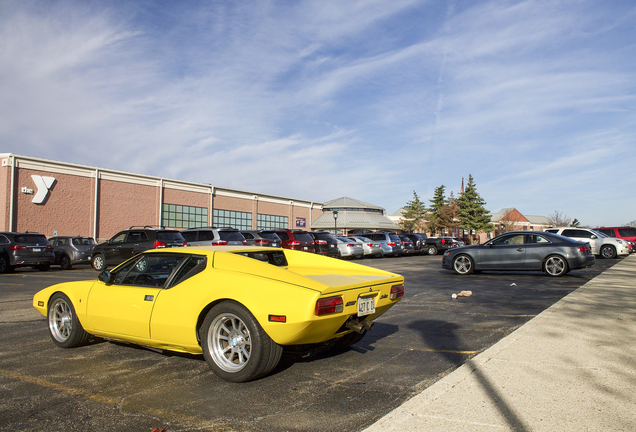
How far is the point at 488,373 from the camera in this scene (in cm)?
402

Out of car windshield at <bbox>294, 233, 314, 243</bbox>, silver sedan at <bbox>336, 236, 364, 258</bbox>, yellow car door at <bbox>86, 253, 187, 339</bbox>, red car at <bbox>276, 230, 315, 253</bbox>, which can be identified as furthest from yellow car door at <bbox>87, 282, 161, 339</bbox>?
silver sedan at <bbox>336, 236, 364, 258</bbox>

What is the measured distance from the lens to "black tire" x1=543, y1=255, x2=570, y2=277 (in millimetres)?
12969

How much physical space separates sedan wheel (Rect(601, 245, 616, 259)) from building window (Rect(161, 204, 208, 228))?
32715 mm

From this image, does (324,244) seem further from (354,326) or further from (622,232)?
(354,326)

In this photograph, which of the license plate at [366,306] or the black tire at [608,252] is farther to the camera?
the black tire at [608,252]

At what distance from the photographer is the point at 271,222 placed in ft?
171

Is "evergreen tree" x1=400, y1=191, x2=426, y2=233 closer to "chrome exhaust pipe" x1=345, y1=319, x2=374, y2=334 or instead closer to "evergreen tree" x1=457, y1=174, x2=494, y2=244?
"evergreen tree" x1=457, y1=174, x2=494, y2=244

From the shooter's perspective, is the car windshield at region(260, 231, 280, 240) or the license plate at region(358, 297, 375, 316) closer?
the license plate at region(358, 297, 375, 316)

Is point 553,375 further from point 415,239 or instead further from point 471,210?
point 471,210

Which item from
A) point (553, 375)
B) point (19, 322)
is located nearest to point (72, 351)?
point (19, 322)

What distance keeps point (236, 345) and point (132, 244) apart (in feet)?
44.3

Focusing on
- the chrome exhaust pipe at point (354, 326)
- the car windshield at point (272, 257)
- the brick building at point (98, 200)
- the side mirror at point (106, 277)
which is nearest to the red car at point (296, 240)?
the car windshield at point (272, 257)

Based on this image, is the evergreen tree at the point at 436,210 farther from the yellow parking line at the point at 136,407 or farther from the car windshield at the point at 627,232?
the yellow parking line at the point at 136,407

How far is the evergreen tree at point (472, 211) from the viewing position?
245ft
